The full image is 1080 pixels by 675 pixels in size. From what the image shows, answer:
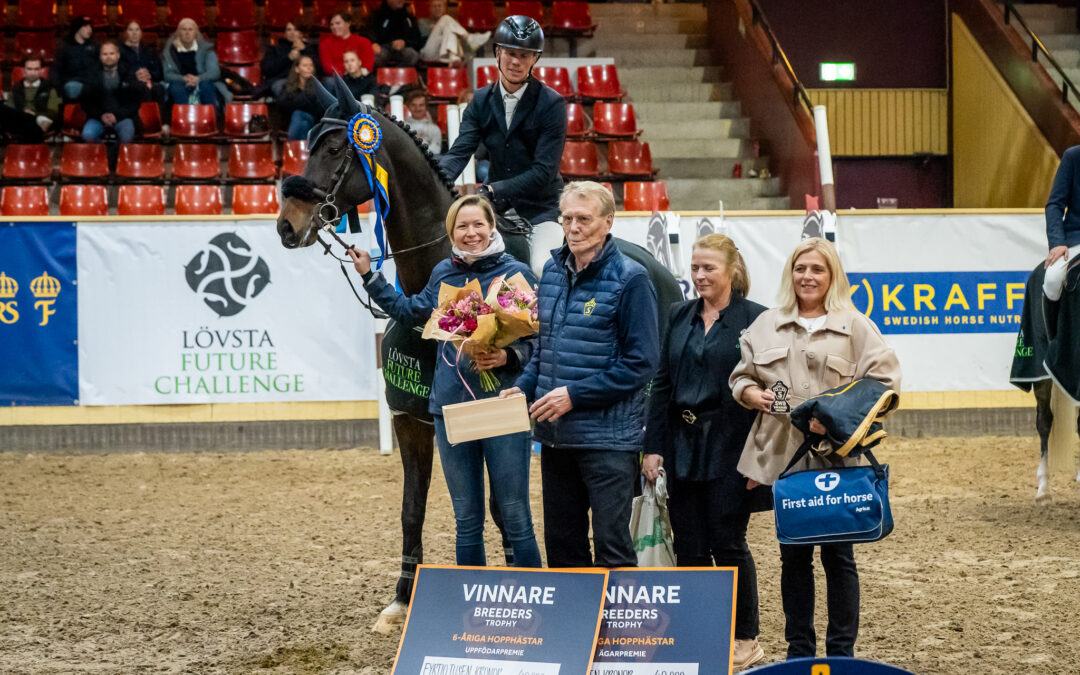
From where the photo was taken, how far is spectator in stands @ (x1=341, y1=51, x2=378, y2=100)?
38.2 feet

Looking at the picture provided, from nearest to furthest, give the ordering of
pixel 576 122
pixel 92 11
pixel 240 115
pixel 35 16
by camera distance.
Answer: pixel 240 115 → pixel 576 122 → pixel 92 11 → pixel 35 16

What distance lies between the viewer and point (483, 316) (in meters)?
3.77

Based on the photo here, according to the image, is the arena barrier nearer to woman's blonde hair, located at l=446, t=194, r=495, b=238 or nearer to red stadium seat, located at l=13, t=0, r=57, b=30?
woman's blonde hair, located at l=446, t=194, r=495, b=238

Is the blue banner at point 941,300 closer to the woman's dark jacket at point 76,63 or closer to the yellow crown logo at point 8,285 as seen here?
the yellow crown logo at point 8,285

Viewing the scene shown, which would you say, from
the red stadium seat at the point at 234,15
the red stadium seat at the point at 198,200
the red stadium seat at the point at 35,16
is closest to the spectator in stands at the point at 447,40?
the red stadium seat at the point at 234,15

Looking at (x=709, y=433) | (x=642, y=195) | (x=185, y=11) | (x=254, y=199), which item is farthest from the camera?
(x=185, y=11)

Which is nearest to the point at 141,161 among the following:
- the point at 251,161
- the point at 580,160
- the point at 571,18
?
the point at 251,161

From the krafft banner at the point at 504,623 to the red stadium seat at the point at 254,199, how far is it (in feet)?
25.8

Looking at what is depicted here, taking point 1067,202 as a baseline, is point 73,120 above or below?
above

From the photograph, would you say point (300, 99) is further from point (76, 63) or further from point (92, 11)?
point (92, 11)

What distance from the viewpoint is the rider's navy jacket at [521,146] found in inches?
197

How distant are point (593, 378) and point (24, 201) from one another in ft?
31.4

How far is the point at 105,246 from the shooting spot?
8.88 m

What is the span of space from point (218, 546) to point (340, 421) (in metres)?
3.16
